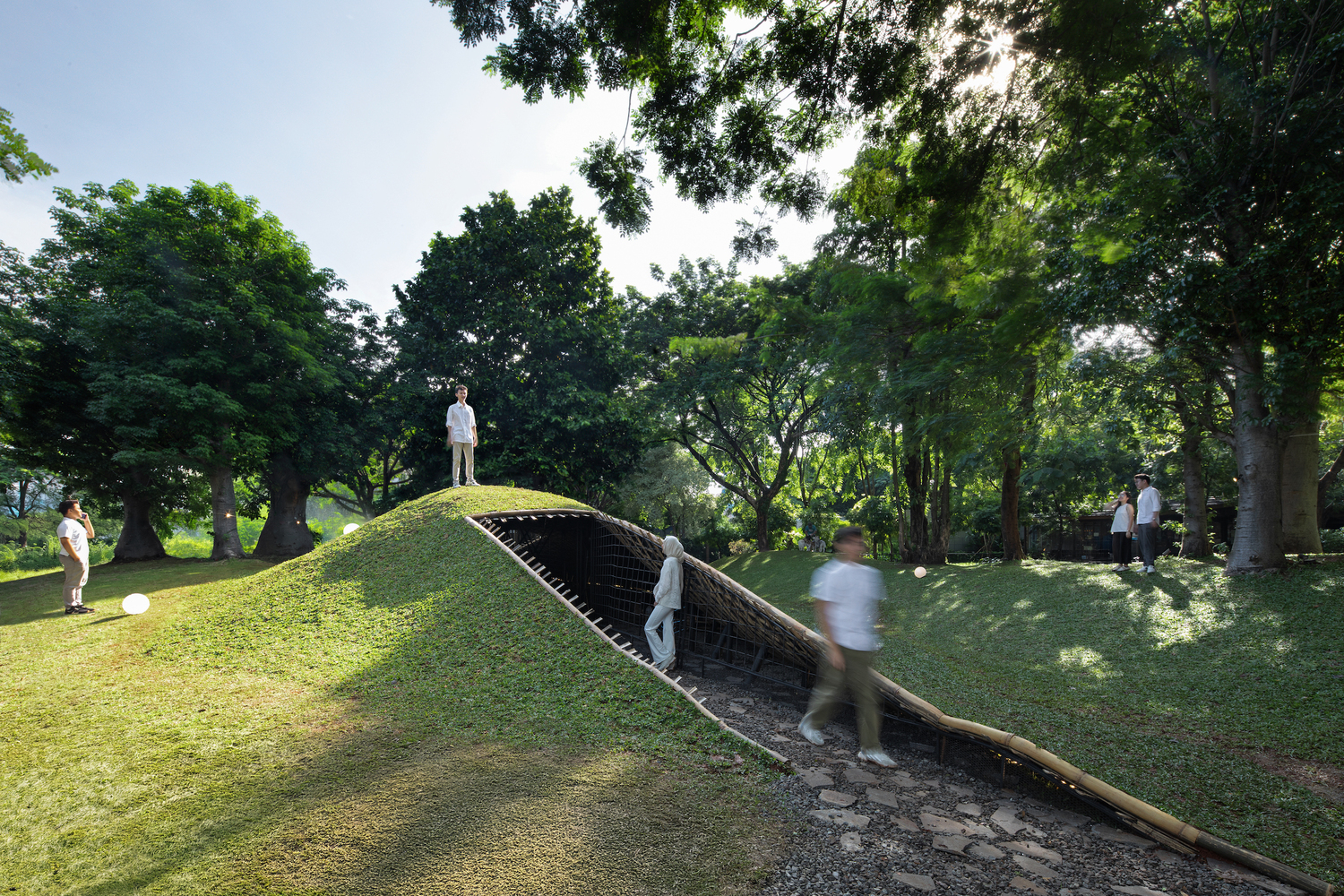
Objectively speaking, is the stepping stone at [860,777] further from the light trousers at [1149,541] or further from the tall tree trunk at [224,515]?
the tall tree trunk at [224,515]

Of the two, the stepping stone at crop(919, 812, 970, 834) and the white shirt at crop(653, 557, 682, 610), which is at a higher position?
the white shirt at crop(653, 557, 682, 610)

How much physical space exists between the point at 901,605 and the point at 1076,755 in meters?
7.11

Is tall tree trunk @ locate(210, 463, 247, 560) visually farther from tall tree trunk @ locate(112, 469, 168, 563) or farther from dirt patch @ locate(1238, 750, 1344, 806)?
dirt patch @ locate(1238, 750, 1344, 806)

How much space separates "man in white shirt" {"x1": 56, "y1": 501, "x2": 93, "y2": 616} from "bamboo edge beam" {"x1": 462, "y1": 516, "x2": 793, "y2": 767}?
17.5ft

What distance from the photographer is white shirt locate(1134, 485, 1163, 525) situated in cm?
930

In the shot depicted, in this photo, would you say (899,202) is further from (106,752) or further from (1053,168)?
(106,752)

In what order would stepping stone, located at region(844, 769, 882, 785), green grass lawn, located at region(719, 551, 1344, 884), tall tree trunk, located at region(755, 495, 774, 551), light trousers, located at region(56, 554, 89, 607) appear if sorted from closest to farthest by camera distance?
green grass lawn, located at region(719, 551, 1344, 884), stepping stone, located at region(844, 769, 882, 785), light trousers, located at region(56, 554, 89, 607), tall tree trunk, located at region(755, 495, 774, 551)

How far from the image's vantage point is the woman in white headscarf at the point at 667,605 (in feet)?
22.5

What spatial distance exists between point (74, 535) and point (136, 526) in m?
10.2

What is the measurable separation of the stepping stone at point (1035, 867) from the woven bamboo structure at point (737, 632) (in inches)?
33.4

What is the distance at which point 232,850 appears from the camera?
296 cm

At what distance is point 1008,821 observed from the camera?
12.0ft

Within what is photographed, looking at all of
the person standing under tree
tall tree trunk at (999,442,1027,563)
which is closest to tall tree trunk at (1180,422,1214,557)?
the person standing under tree

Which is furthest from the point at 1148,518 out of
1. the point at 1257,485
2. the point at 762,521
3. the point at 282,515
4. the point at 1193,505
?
the point at 282,515
